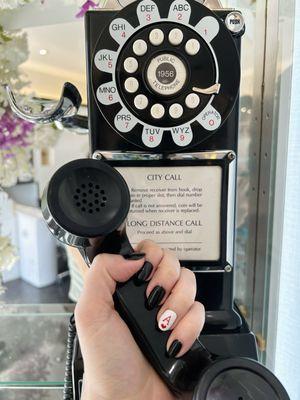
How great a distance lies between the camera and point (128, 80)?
322 mm

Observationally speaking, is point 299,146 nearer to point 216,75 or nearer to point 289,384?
point 216,75

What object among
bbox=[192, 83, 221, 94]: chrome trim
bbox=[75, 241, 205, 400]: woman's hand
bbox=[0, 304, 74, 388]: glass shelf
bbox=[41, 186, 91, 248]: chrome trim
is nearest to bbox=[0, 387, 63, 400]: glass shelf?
bbox=[0, 304, 74, 388]: glass shelf

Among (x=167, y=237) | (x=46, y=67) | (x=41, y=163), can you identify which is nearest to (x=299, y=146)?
(x=167, y=237)

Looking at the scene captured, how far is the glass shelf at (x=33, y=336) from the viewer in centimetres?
54

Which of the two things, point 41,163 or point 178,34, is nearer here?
point 178,34

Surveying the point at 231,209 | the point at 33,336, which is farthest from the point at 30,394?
the point at 231,209

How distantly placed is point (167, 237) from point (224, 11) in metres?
0.22

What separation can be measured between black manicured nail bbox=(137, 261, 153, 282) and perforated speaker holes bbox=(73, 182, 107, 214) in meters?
0.07

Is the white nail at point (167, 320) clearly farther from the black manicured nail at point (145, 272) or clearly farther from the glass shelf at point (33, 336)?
the glass shelf at point (33, 336)

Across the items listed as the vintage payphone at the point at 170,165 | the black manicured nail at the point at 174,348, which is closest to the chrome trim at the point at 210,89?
the vintage payphone at the point at 170,165

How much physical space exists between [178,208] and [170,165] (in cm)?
4

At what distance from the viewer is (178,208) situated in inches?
13.9

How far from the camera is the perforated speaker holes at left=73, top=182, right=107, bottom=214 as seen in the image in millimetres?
287

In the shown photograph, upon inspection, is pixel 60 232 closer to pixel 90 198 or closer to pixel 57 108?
pixel 90 198
